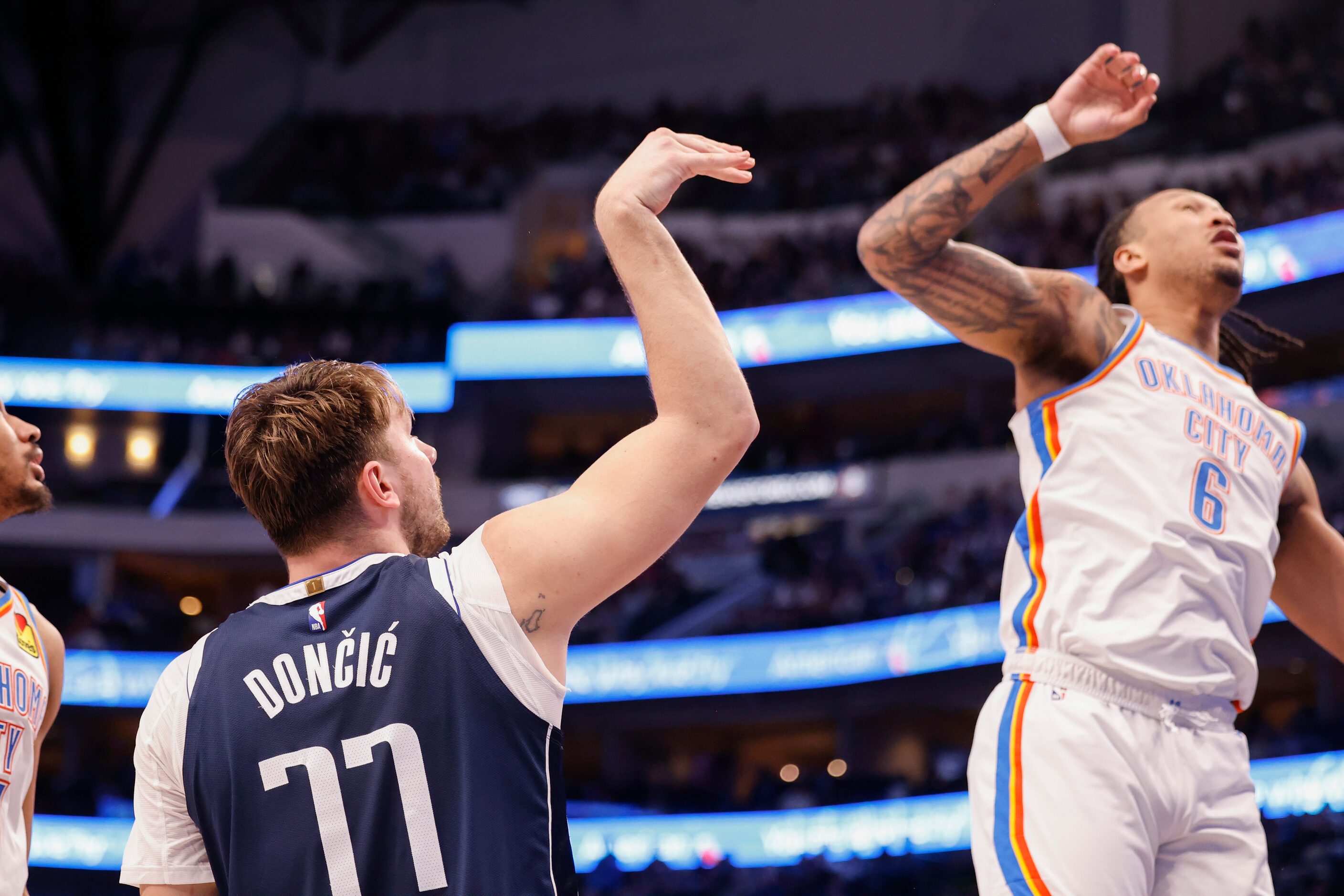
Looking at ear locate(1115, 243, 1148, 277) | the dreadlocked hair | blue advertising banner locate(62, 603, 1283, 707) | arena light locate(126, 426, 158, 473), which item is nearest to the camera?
ear locate(1115, 243, 1148, 277)

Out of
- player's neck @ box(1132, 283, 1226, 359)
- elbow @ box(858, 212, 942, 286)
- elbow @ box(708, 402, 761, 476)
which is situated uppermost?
elbow @ box(858, 212, 942, 286)

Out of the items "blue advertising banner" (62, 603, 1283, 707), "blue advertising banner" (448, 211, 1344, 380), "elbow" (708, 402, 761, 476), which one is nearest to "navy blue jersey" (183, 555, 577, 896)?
"elbow" (708, 402, 761, 476)

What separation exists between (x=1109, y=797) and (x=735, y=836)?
13.2m

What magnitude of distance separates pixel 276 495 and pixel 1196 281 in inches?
94.3

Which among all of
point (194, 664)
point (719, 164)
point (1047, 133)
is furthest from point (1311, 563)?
point (194, 664)

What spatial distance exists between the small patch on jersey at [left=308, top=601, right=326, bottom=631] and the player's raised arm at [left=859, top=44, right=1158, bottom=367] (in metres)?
1.67

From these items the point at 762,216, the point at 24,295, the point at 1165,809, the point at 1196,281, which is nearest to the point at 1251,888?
the point at 1165,809

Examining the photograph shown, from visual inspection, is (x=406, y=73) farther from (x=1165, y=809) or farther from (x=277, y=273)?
(x=1165, y=809)

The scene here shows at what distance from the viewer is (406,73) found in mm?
26281

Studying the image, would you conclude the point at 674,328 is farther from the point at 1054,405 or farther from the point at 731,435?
the point at 1054,405

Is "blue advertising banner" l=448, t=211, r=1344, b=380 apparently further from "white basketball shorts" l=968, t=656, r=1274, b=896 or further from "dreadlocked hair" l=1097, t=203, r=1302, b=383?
"white basketball shorts" l=968, t=656, r=1274, b=896

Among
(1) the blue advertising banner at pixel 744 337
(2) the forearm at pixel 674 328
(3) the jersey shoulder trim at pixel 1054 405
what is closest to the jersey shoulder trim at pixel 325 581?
(2) the forearm at pixel 674 328

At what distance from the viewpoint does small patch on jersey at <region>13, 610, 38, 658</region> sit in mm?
3260

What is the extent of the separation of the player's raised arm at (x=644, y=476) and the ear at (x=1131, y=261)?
1.89 meters
